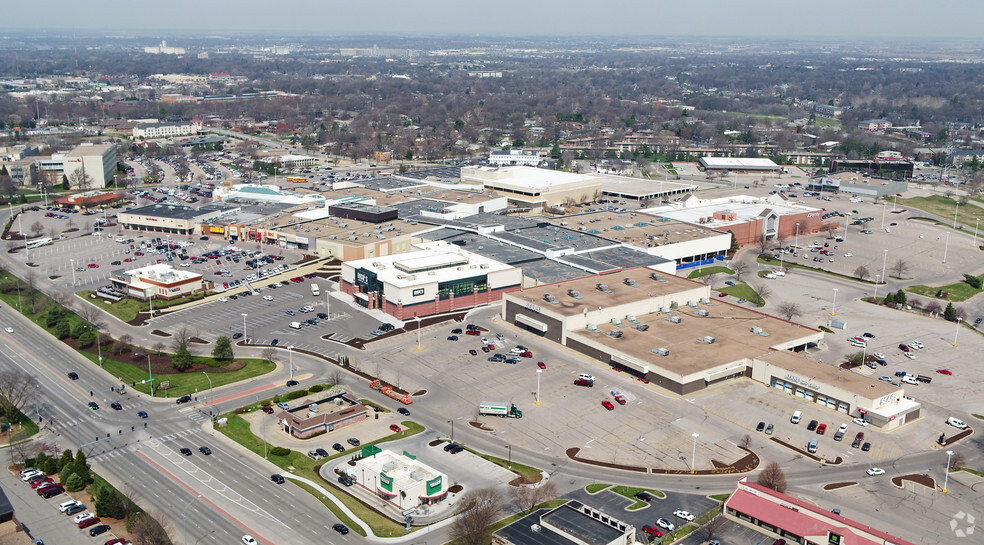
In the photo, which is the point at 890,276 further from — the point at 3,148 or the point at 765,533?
the point at 3,148

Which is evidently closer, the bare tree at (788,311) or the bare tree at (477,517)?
the bare tree at (477,517)

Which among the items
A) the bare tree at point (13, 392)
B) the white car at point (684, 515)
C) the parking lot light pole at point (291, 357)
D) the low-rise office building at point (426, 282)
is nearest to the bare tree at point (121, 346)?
the bare tree at point (13, 392)

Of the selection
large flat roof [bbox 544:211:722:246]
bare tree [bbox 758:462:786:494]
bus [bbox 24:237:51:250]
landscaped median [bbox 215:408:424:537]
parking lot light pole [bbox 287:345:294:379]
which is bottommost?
landscaped median [bbox 215:408:424:537]

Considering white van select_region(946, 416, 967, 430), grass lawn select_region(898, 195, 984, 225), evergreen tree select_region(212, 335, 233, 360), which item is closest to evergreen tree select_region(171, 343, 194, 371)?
evergreen tree select_region(212, 335, 233, 360)

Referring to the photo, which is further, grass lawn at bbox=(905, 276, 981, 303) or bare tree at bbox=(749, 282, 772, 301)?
grass lawn at bbox=(905, 276, 981, 303)

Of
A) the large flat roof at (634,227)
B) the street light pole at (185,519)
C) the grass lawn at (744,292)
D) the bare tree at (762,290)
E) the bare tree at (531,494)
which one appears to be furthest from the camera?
the large flat roof at (634,227)

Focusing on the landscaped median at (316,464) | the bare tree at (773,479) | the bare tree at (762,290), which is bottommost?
the landscaped median at (316,464)

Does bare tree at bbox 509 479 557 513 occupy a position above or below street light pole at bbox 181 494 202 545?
above

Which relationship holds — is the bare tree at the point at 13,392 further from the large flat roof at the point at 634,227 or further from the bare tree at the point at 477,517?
the large flat roof at the point at 634,227

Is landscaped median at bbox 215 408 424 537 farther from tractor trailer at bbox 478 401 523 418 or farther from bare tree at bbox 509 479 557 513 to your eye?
bare tree at bbox 509 479 557 513
